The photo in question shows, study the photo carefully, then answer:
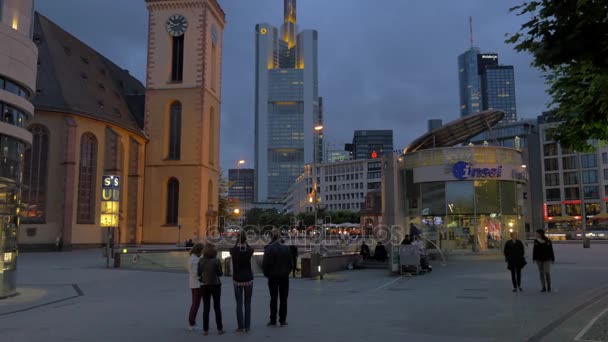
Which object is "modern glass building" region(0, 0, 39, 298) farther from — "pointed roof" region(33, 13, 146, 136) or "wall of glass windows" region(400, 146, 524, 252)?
"pointed roof" region(33, 13, 146, 136)

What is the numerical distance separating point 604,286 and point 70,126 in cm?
4052

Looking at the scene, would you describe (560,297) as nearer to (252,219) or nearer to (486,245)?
(486,245)

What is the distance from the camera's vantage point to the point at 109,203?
88.3 ft

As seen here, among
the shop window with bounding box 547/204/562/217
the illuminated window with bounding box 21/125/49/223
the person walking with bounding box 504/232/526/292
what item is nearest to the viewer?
the person walking with bounding box 504/232/526/292

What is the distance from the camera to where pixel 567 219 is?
320 ft

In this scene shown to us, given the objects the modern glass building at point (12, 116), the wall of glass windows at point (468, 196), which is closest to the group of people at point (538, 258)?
the modern glass building at point (12, 116)

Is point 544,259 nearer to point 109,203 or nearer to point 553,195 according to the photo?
point 109,203

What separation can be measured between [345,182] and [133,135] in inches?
3849

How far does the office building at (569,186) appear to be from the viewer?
3723 inches

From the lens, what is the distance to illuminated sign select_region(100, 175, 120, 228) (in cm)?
2681

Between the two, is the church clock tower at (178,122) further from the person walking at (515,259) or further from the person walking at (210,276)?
the person walking at (210,276)

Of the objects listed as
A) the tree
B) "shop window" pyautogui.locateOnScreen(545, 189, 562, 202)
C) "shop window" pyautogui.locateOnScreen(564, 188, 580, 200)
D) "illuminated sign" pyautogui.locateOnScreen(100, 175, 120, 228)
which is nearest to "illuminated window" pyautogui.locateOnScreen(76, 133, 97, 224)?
"illuminated sign" pyautogui.locateOnScreen(100, 175, 120, 228)

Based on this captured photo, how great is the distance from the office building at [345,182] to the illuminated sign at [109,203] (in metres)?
110

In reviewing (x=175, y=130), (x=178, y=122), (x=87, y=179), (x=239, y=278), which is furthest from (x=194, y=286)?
(x=178, y=122)
